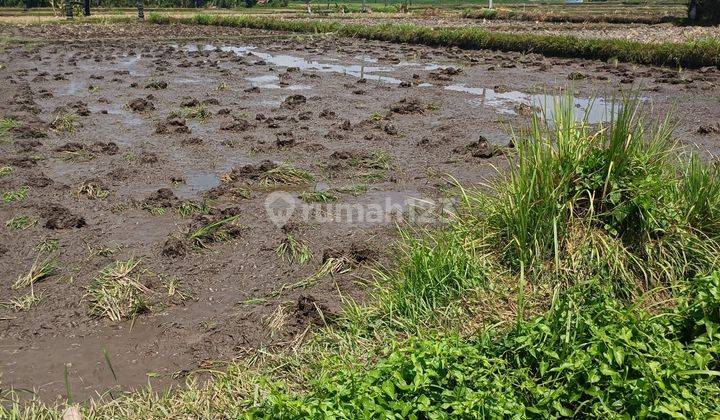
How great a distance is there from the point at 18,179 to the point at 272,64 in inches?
456

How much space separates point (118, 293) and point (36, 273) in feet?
2.50

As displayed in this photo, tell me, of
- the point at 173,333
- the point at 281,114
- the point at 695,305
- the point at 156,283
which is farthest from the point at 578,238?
the point at 281,114

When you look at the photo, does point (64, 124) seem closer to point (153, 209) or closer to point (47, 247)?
point (153, 209)

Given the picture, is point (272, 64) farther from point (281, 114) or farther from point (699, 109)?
point (699, 109)

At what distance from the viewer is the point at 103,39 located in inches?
1061

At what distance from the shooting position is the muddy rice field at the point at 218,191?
371cm

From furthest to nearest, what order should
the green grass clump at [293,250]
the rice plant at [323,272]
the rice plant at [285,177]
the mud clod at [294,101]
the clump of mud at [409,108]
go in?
the mud clod at [294,101], the clump of mud at [409,108], the rice plant at [285,177], the green grass clump at [293,250], the rice plant at [323,272]

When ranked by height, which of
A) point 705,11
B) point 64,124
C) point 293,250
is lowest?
point 293,250

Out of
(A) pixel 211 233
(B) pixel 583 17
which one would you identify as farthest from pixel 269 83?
(B) pixel 583 17

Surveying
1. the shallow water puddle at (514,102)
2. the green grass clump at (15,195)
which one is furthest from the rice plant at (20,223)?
the shallow water puddle at (514,102)

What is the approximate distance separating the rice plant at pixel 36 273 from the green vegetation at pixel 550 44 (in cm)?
1359

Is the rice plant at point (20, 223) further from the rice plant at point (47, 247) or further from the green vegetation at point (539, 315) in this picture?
the green vegetation at point (539, 315)

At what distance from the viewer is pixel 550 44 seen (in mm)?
17344

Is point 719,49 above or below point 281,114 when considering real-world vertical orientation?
above
